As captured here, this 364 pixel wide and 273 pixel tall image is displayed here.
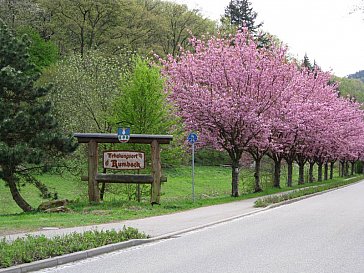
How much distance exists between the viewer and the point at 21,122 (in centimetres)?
2025

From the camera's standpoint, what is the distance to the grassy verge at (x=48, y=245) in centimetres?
886

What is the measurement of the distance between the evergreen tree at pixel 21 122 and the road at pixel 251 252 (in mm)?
8364

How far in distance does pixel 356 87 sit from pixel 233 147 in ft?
352

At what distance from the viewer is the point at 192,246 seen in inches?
444

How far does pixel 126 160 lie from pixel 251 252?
1152cm

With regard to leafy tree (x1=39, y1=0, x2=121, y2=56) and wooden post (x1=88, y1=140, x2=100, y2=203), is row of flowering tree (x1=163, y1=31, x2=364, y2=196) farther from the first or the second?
leafy tree (x1=39, y1=0, x2=121, y2=56)

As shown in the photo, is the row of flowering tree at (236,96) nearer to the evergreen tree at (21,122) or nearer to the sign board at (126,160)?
the sign board at (126,160)

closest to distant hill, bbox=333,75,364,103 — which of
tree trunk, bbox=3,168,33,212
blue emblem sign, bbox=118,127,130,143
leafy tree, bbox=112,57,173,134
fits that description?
leafy tree, bbox=112,57,173,134

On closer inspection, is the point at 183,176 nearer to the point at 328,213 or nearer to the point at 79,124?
the point at 79,124

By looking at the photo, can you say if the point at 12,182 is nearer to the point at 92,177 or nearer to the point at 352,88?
the point at 92,177

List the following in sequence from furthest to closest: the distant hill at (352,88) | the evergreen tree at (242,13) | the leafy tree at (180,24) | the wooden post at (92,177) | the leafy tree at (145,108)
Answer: the distant hill at (352,88) < the evergreen tree at (242,13) < the leafy tree at (180,24) < the leafy tree at (145,108) < the wooden post at (92,177)

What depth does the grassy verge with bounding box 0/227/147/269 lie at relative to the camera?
29.1 ft

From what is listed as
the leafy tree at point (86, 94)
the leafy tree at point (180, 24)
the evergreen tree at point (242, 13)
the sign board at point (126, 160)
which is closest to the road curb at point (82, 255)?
the sign board at point (126, 160)

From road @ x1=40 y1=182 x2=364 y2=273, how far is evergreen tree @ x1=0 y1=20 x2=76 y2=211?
8364 millimetres
